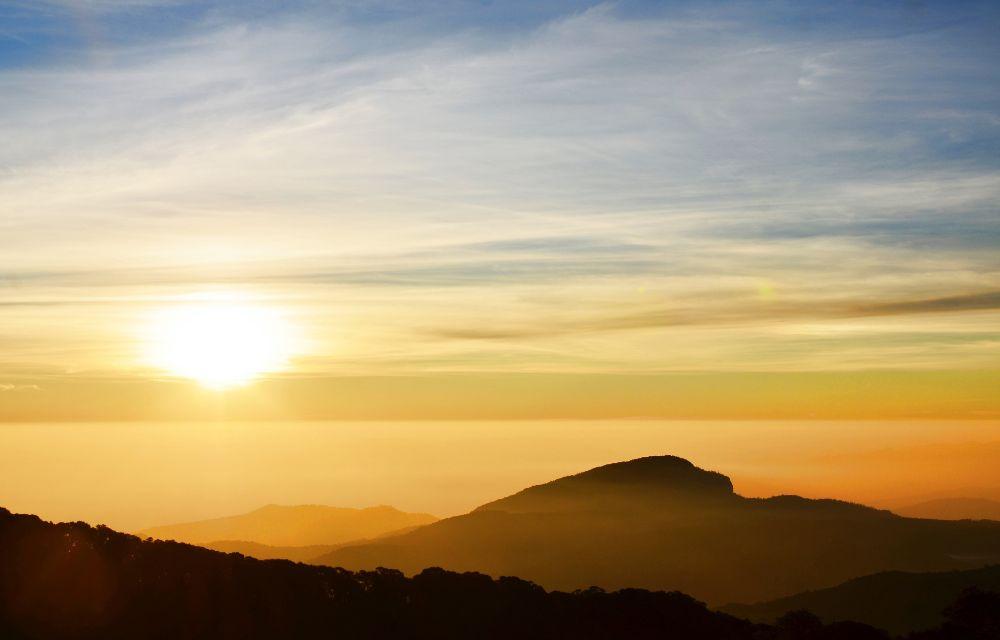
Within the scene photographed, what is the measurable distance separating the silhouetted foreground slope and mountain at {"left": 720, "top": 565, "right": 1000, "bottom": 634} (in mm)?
69436

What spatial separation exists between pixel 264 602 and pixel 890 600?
13487 cm

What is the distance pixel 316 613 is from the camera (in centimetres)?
9244

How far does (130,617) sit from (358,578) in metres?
24.0

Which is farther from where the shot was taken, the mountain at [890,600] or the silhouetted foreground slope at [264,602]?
the mountain at [890,600]

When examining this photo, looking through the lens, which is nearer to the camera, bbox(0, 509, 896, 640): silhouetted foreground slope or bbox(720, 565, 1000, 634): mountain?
bbox(0, 509, 896, 640): silhouetted foreground slope

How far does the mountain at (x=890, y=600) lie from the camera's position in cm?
16900

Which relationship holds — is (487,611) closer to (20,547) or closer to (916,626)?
(20,547)

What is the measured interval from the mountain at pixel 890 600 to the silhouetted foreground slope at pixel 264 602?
228 ft

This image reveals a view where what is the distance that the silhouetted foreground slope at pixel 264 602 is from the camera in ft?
277

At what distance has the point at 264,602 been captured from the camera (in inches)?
3583

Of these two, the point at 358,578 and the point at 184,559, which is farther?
the point at 358,578


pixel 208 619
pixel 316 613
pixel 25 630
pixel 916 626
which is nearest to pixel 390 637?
pixel 316 613

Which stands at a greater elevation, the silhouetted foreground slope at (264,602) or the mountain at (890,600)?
the silhouetted foreground slope at (264,602)

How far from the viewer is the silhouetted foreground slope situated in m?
84.4
